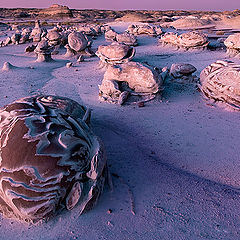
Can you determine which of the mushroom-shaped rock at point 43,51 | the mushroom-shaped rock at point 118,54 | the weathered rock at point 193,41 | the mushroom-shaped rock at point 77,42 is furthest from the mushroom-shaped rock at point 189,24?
the mushroom-shaped rock at point 118,54

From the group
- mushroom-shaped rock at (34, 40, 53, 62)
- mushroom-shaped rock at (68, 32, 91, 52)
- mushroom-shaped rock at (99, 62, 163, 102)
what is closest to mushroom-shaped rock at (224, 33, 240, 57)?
mushroom-shaped rock at (99, 62, 163, 102)

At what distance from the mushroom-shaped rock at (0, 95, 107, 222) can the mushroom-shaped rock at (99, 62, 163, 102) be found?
Answer: 2.73 metres

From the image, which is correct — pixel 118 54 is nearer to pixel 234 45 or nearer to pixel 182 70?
pixel 182 70

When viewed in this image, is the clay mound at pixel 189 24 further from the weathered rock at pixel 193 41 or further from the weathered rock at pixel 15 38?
the weathered rock at pixel 15 38

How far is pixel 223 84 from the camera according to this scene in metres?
4.42

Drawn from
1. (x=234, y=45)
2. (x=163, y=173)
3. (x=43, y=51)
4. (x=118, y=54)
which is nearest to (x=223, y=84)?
(x=163, y=173)

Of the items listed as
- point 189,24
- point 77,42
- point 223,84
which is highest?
point 223,84

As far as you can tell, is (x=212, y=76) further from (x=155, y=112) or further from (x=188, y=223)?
(x=188, y=223)

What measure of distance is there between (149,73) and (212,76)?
1.38 metres

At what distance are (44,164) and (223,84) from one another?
3.90 m

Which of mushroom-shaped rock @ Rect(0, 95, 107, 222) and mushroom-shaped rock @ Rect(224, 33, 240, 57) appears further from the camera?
mushroom-shaped rock @ Rect(224, 33, 240, 57)

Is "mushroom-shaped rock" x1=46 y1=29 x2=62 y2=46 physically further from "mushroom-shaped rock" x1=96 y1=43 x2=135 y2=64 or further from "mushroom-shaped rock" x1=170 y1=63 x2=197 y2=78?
"mushroom-shaped rock" x1=170 y1=63 x2=197 y2=78

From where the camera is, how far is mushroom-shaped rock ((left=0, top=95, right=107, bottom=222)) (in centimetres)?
178

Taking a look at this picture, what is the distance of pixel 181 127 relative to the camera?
374 centimetres
